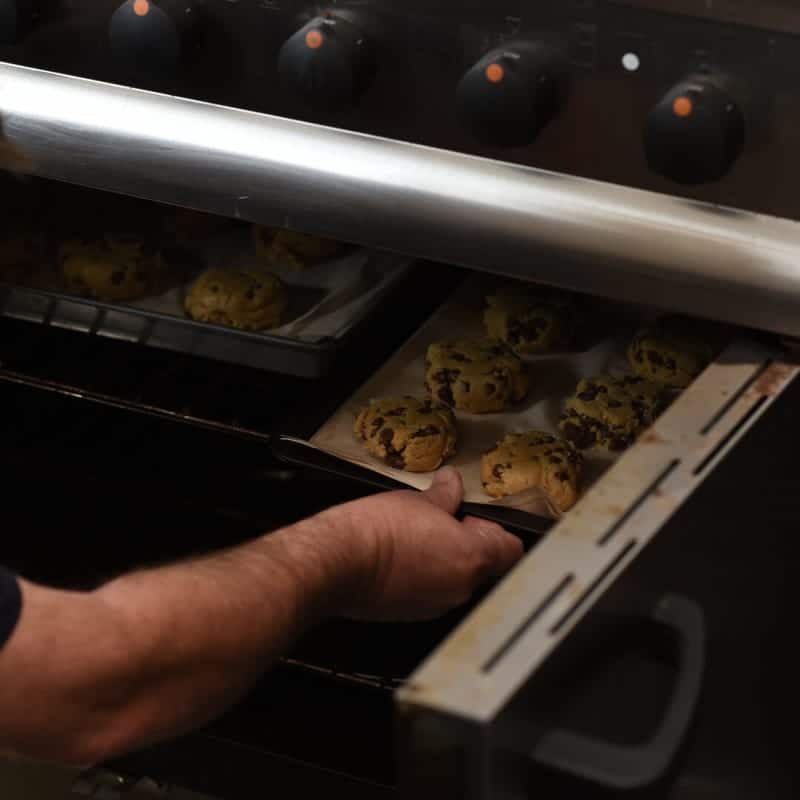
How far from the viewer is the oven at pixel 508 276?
0.72 metres

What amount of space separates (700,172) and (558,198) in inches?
3.4

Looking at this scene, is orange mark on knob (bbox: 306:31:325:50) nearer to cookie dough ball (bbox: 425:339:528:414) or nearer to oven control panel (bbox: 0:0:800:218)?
oven control panel (bbox: 0:0:800:218)

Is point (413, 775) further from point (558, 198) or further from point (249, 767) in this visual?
point (249, 767)

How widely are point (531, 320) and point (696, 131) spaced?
50cm

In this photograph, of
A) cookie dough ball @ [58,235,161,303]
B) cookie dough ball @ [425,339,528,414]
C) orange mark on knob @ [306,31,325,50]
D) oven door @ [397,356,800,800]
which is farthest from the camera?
cookie dough ball @ [58,235,161,303]

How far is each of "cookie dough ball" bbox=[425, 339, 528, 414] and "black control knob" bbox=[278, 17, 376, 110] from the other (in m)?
0.38

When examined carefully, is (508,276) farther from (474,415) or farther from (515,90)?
(474,415)

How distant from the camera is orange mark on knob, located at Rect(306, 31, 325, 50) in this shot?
90cm

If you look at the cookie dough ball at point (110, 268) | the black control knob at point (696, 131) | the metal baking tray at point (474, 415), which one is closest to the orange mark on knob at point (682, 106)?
the black control knob at point (696, 131)

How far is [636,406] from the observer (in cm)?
119

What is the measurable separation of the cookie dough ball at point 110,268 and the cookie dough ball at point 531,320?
1.08 ft

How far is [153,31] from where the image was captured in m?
0.95

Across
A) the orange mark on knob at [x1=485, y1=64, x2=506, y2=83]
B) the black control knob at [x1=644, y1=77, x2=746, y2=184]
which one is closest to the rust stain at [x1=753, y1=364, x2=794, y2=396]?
the black control knob at [x1=644, y1=77, x2=746, y2=184]

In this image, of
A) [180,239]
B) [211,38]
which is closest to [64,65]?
[211,38]
